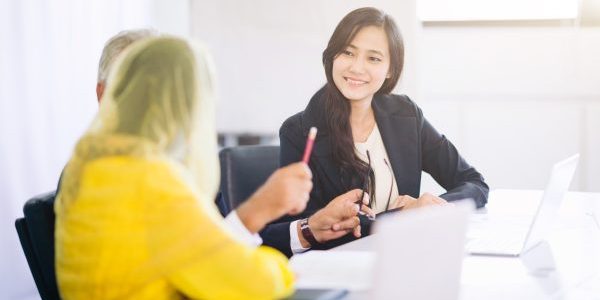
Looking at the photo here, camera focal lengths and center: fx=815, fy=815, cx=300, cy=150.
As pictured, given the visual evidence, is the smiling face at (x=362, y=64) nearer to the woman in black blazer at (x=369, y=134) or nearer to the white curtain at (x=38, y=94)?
the woman in black blazer at (x=369, y=134)

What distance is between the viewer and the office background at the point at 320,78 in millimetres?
3408

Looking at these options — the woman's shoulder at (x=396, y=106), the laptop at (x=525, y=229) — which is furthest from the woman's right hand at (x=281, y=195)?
the woman's shoulder at (x=396, y=106)

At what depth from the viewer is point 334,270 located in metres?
1.39

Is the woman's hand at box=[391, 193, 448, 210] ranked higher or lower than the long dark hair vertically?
lower

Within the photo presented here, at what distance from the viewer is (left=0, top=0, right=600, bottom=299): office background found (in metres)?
3.41

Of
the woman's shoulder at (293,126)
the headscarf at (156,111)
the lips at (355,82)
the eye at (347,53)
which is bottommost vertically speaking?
the woman's shoulder at (293,126)

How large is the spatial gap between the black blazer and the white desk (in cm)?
36

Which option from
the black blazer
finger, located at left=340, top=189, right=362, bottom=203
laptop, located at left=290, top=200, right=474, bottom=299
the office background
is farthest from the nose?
the office background

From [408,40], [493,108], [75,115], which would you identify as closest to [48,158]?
[75,115]

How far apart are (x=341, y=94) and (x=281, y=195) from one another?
1090mm

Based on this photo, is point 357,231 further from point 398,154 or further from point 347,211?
point 398,154

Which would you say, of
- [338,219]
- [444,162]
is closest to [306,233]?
[338,219]

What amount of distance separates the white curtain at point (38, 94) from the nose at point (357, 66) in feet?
5.35

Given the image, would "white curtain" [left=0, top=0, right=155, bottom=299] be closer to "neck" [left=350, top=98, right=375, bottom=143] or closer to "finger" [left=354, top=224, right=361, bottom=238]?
"neck" [left=350, top=98, right=375, bottom=143]
